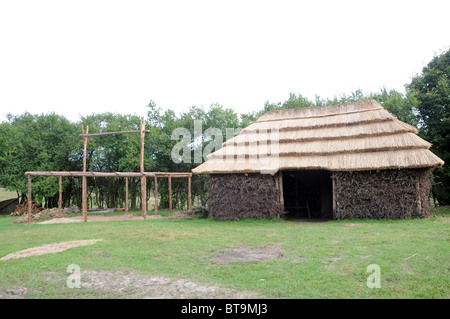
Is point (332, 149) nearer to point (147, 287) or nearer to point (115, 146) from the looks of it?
point (147, 287)

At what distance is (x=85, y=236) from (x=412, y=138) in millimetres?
13320

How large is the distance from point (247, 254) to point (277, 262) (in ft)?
3.62

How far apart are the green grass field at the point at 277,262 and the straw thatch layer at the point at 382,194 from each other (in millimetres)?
1719

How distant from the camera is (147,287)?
512 cm

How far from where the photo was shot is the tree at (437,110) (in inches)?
677

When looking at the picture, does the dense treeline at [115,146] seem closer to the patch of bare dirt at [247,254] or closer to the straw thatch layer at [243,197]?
the straw thatch layer at [243,197]

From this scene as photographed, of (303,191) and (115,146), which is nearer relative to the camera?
(303,191)

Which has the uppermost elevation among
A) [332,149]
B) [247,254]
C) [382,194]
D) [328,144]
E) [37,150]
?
[37,150]

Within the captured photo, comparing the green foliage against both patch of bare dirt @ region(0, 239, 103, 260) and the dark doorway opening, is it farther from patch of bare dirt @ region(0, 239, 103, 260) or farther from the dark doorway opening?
the dark doorway opening

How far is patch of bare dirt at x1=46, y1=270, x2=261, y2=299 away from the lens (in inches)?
185

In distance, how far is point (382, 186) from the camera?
1244 cm

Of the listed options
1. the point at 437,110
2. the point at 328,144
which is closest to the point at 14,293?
the point at 328,144
